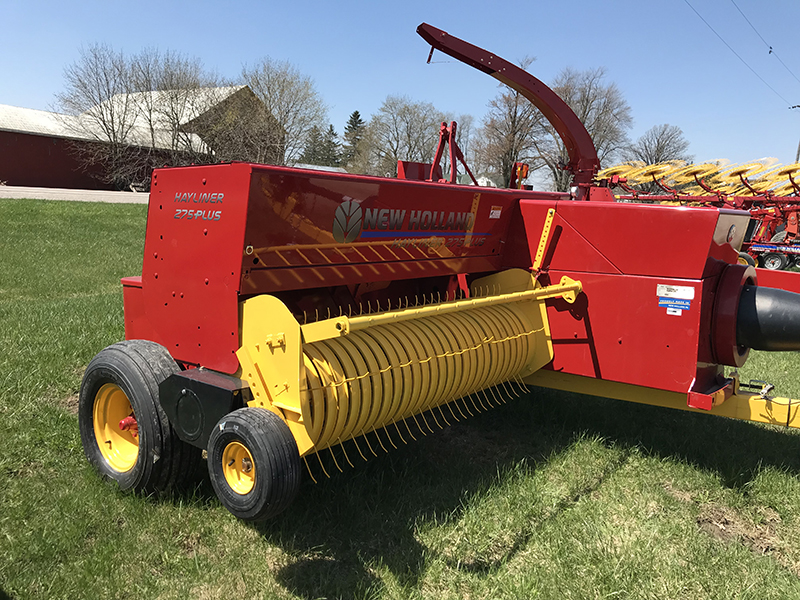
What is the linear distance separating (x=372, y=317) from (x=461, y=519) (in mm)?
1388

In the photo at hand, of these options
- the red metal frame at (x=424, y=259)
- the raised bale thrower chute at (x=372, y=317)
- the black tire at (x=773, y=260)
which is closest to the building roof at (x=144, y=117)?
the black tire at (x=773, y=260)

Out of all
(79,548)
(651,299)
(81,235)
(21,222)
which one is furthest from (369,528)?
(21,222)

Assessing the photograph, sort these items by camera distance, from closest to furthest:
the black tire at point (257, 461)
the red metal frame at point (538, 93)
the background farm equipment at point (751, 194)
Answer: the black tire at point (257, 461), the red metal frame at point (538, 93), the background farm equipment at point (751, 194)

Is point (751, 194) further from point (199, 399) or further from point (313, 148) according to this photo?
point (313, 148)

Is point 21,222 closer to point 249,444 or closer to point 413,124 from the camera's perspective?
point 249,444

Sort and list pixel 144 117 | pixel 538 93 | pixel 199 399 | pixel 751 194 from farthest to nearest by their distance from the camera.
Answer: pixel 144 117 < pixel 751 194 < pixel 538 93 < pixel 199 399

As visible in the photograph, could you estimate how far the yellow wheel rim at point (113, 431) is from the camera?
3484 millimetres

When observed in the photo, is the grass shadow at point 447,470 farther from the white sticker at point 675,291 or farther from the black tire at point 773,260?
the black tire at point 773,260

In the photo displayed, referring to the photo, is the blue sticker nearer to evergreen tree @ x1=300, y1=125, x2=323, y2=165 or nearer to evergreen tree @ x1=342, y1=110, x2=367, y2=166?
evergreen tree @ x1=300, y1=125, x2=323, y2=165

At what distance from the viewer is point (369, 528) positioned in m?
3.18

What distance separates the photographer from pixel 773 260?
18891mm

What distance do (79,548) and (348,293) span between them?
2062 mm

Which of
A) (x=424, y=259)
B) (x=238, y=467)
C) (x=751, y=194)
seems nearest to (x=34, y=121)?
(x=751, y=194)

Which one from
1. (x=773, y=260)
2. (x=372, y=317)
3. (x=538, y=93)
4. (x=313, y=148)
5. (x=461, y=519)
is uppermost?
(x=313, y=148)
